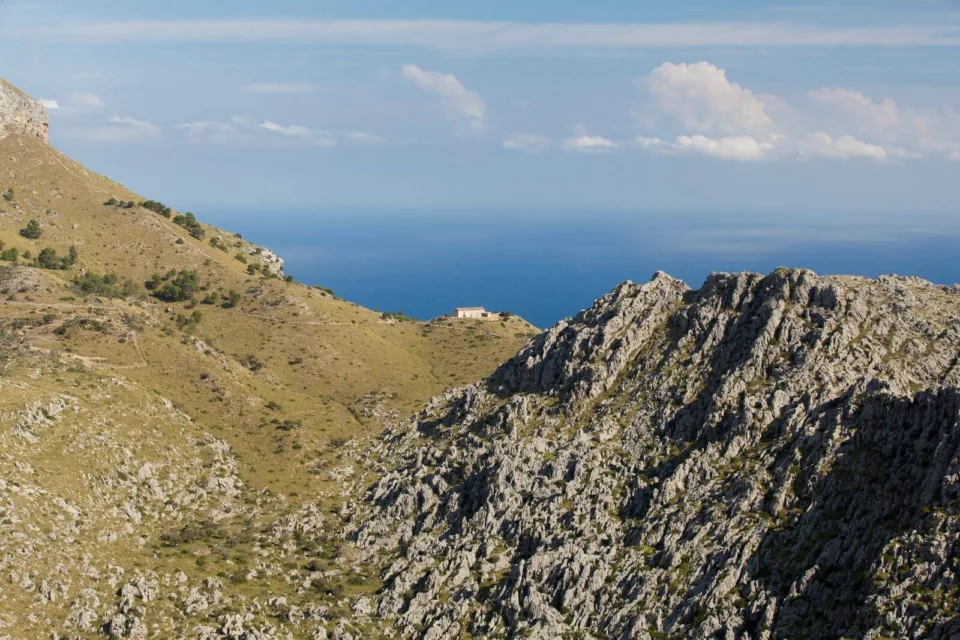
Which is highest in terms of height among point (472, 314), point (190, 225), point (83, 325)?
point (190, 225)

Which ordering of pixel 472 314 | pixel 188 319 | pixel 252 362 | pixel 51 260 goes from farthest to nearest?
pixel 472 314, pixel 51 260, pixel 188 319, pixel 252 362

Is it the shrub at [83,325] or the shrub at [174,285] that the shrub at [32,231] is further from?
the shrub at [83,325]

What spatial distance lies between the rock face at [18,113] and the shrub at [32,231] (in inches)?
1443

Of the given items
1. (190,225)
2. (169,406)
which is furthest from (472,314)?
(169,406)

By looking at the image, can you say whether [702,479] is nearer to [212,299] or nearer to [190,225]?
[212,299]

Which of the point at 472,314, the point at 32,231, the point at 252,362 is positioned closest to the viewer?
the point at 252,362

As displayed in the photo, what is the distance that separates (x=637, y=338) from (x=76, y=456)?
56906 mm

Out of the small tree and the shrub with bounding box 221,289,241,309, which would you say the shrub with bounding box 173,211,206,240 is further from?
the shrub with bounding box 221,289,241,309

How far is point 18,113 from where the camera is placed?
7687 inches

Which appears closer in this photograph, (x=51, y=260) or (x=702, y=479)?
(x=702, y=479)

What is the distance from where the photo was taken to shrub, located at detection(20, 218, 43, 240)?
166 m

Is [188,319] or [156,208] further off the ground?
[156,208]

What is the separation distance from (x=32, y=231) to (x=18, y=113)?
4427cm

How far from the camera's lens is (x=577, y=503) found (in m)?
80.8
